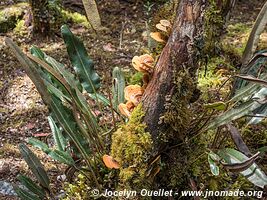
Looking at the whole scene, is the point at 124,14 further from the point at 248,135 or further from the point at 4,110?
the point at 248,135

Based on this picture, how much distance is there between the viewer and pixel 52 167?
6.53ft

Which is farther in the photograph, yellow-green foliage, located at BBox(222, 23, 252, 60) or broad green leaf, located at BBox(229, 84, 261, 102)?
yellow-green foliage, located at BBox(222, 23, 252, 60)

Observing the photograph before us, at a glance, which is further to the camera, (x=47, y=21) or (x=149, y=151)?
(x=47, y=21)

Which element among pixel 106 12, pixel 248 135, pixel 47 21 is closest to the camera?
pixel 248 135

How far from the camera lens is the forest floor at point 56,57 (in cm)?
206

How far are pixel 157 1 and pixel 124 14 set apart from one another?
38 cm

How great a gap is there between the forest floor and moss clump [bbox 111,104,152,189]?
0.23 m

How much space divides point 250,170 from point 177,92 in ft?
1.10

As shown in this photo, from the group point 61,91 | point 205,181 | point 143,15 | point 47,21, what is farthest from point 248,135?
point 143,15

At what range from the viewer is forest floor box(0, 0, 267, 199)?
2061mm

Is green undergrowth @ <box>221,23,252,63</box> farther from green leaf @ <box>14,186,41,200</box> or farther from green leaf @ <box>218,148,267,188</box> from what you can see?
green leaf @ <box>14,186,41,200</box>

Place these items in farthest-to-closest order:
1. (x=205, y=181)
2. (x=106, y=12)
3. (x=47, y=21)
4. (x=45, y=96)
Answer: (x=106, y=12)
(x=47, y=21)
(x=205, y=181)
(x=45, y=96)

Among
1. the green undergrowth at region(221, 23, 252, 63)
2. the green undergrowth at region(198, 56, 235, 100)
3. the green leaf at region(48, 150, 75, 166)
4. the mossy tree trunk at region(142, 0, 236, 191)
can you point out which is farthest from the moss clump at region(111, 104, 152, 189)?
the green undergrowth at region(221, 23, 252, 63)

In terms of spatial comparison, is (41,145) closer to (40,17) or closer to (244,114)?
(244,114)
